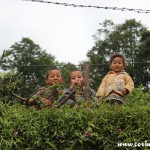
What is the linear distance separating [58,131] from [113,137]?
41 centimetres

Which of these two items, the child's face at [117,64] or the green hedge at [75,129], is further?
the child's face at [117,64]

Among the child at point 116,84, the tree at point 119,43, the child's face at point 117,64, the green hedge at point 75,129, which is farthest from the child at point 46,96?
the tree at point 119,43

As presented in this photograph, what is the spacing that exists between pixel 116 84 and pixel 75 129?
7.14 feet

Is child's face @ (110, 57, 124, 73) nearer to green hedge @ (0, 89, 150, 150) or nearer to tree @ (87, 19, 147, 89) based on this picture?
green hedge @ (0, 89, 150, 150)

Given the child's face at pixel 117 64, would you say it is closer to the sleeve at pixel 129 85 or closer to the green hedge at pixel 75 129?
the sleeve at pixel 129 85

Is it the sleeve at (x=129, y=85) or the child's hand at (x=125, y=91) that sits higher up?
the sleeve at (x=129, y=85)

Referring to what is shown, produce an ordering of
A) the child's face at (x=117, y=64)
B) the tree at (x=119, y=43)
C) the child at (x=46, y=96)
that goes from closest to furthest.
A: the child at (x=46, y=96)
the child's face at (x=117, y=64)
the tree at (x=119, y=43)

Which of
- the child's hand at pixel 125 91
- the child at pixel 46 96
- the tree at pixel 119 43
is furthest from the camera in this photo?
the tree at pixel 119 43

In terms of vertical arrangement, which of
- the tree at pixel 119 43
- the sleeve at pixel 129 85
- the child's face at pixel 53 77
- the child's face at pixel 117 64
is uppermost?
the tree at pixel 119 43

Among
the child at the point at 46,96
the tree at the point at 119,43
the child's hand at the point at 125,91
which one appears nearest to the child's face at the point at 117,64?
the child's hand at the point at 125,91

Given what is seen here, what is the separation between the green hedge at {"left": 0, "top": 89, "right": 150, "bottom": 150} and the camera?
3.65 meters

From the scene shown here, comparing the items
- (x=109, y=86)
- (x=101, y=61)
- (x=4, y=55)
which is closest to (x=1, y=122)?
(x=4, y=55)

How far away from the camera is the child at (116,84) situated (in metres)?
5.63

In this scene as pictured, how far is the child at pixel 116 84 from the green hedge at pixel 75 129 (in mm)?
1606
